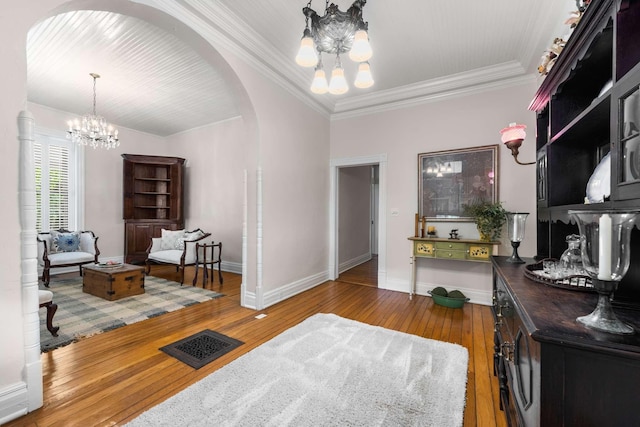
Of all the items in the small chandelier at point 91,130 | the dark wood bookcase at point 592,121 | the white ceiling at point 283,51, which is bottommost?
the dark wood bookcase at point 592,121

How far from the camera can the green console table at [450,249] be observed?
3.40 metres

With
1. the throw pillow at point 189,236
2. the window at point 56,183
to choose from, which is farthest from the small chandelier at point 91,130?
the throw pillow at point 189,236

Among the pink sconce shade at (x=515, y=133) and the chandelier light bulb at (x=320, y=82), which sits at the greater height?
the chandelier light bulb at (x=320, y=82)

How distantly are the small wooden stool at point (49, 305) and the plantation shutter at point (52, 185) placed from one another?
3.66m

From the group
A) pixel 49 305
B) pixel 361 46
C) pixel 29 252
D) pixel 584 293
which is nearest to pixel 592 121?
pixel 584 293

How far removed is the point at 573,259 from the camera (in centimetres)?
135

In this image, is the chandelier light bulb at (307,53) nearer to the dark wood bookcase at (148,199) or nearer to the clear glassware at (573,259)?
the clear glassware at (573,259)

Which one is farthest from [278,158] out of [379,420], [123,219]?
[123,219]

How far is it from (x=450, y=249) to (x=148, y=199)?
21.1 feet

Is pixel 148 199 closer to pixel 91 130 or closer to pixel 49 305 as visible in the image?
pixel 91 130

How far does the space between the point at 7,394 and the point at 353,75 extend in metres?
4.34

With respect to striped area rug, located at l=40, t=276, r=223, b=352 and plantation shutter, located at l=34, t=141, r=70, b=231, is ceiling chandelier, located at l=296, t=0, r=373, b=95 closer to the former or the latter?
striped area rug, located at l=40, t=276, r=223, b=352

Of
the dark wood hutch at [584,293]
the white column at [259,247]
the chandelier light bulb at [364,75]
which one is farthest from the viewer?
the white column at [259,247]

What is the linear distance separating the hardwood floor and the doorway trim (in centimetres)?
59
